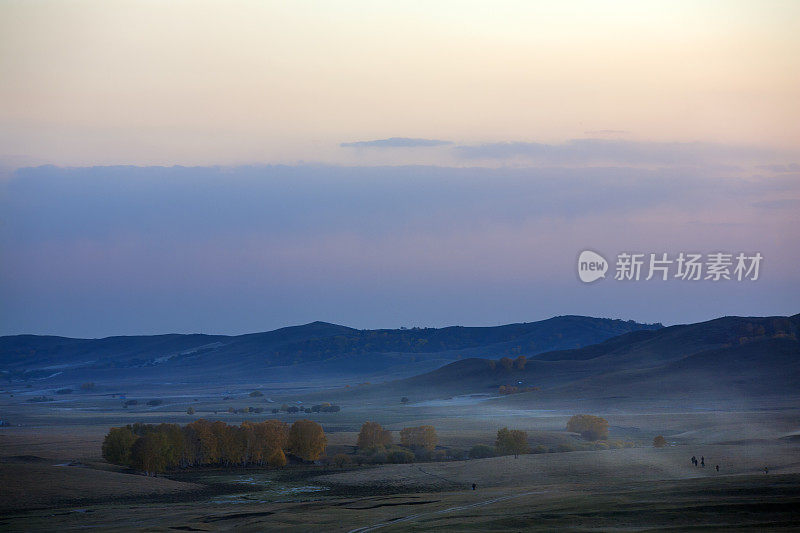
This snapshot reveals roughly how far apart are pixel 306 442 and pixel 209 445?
9945 mm

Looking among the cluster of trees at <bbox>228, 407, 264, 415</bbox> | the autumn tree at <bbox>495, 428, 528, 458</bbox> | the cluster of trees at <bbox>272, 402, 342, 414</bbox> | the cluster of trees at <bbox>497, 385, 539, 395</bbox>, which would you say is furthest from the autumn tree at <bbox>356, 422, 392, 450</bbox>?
the cluster of trees at <bbox>497, 385, 539, 395</bbox>

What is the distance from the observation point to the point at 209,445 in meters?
86.5

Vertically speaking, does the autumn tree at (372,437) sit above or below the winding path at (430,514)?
above

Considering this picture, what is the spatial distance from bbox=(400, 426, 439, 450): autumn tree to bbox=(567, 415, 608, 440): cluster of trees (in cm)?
2027

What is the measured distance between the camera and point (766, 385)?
161 m

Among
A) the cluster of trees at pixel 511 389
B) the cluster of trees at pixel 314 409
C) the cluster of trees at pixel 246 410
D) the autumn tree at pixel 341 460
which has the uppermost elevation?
the cluster of trees at pixel 511 389

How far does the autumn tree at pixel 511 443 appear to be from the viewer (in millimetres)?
91438

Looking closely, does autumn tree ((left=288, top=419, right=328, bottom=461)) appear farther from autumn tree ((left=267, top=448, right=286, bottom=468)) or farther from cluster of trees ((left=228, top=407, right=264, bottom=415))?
cluster of trees ((left=228, top=407, right=264, bottom=415))

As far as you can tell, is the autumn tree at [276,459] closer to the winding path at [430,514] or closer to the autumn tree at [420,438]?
the autumn tree at [420,438]

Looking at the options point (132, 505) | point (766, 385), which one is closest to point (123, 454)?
point (132, 505)

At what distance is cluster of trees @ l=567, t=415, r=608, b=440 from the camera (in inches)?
4222

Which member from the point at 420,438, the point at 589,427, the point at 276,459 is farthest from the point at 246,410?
the point at 276,459

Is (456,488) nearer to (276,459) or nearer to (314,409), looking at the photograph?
(276,459)

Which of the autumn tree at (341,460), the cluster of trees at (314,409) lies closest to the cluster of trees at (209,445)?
the autumn tree at (341,460)
